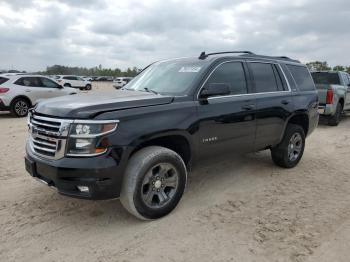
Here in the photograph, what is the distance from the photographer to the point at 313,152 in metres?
7.57

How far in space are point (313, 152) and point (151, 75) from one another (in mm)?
4321

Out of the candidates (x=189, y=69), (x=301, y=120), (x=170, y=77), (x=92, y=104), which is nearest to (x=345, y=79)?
(x=301, y=120)

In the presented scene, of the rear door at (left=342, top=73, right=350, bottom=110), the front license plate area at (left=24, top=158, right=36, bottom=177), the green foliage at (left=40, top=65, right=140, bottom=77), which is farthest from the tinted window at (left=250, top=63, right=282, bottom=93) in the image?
the green foliage at (left=40, top=65, right=140, bottom=77)

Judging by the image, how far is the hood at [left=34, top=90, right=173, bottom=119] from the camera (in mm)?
3527

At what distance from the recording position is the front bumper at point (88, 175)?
3.47m

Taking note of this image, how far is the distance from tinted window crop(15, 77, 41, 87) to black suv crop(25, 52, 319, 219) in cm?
925

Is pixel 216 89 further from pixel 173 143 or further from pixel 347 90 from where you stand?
pixel 347 90

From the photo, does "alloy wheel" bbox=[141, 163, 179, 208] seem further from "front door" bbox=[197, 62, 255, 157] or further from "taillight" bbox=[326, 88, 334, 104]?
"taillight" bbox=[326, 88, 334, 104]

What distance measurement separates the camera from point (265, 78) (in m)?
5.48

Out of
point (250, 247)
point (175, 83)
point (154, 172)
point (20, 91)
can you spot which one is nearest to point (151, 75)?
point (175, 83)

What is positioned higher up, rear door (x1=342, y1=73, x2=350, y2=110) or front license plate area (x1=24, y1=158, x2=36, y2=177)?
rear door (x1=342, y1=73, x2=350, y2=110)

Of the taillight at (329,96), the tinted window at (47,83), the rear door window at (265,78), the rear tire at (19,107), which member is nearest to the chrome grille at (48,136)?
the rear door window at (265,78)

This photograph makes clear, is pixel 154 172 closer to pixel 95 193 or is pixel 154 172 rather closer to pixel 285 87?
pixel 95 193

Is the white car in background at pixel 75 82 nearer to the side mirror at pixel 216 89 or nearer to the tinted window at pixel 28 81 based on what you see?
the tinted window at pixel 28 81
